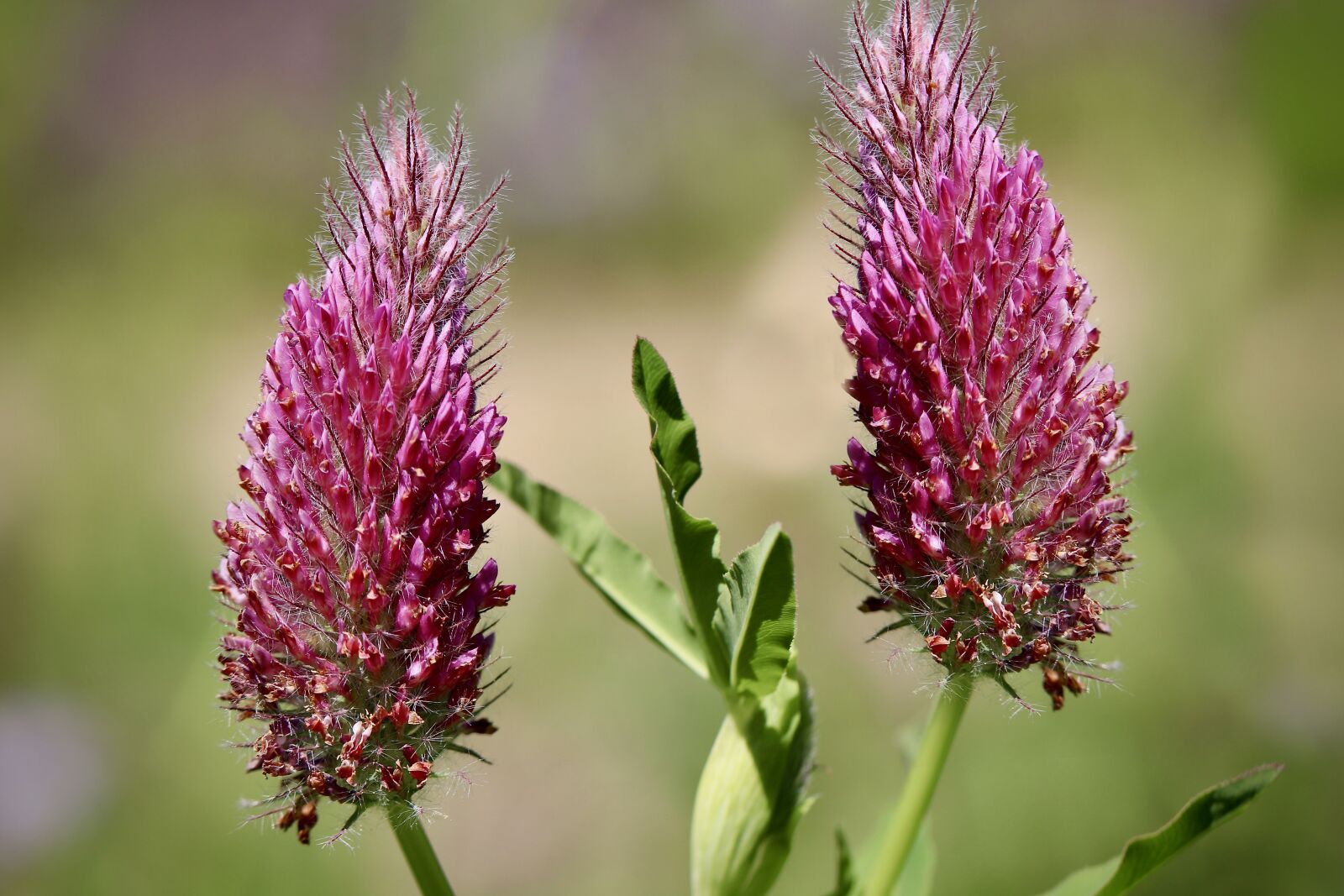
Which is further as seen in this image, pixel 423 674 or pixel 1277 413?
pixel 1277 413

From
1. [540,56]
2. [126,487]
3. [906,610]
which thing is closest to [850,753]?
[906,610]

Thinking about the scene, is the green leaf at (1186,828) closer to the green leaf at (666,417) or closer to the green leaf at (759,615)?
the green leaf at (759,615)

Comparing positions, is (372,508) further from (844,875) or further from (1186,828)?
(1186,828)

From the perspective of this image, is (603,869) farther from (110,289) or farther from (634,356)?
(110,289)

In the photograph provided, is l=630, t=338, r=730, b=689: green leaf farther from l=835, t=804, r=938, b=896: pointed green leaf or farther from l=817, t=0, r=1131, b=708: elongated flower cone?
l=835, t=804, r=938, b=896: pointed green leaf

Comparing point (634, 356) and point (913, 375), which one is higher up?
point (634, 356)

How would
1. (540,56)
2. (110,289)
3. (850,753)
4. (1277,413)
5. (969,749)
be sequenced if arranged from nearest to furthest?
(969,749) → (850,753) → (1277,413) → (110,289) → (540,56)
